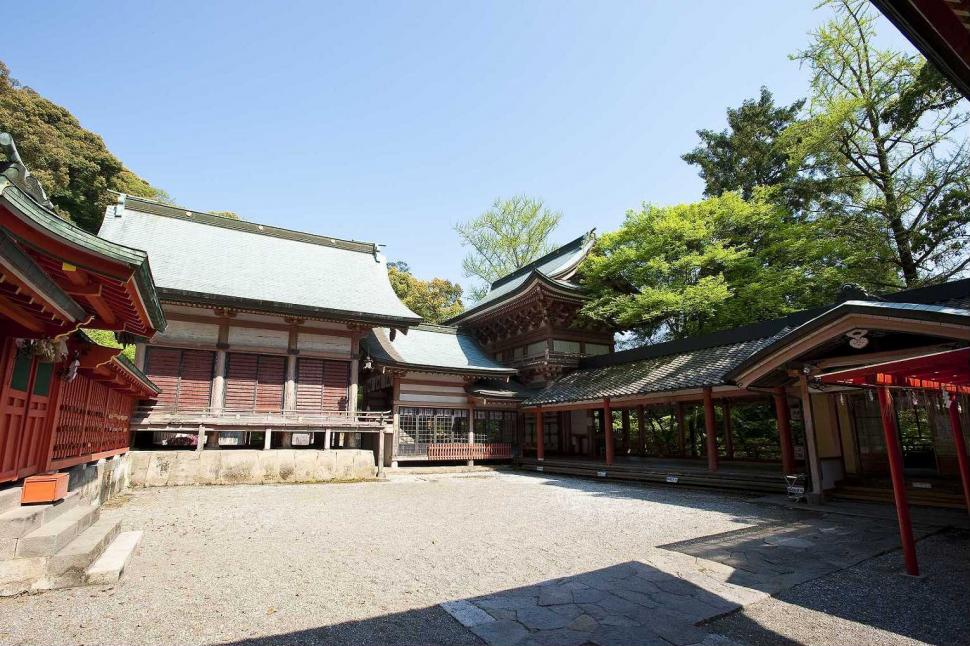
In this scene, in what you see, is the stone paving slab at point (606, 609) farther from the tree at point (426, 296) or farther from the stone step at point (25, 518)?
the tree at point (426, 296)

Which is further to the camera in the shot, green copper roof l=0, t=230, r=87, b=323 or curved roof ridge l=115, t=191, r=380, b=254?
curved roof ridge l=115, t=191, r=380, b=254

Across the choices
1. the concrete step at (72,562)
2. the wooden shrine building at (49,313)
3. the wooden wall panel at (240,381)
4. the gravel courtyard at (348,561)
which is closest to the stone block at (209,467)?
the gravel courtyard at (348,561)

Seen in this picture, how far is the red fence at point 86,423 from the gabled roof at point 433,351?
8041 mm

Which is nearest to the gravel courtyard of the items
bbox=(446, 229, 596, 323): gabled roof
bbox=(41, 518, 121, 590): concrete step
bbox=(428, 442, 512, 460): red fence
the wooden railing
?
bbox=(41, 518, 121, 590): concrete step

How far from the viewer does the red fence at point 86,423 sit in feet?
19.7

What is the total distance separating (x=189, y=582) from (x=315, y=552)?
4.84 feet

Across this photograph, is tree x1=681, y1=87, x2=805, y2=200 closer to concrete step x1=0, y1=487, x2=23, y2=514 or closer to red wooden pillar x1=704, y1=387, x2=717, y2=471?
red wooden pillar x1=704, y1=387, x2=717, y2=471

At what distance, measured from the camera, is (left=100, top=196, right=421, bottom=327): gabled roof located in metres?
13.9

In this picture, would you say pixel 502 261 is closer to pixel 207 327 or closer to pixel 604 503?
pixel 207 327

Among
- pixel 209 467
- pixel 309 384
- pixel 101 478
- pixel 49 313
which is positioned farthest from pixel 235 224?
pixel 49 313

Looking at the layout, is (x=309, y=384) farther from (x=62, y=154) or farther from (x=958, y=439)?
(x=62, y=154)

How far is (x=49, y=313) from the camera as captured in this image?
4.12m

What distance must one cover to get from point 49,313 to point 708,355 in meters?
13.6

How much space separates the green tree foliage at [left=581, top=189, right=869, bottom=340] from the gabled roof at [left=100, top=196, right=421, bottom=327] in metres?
8.14
